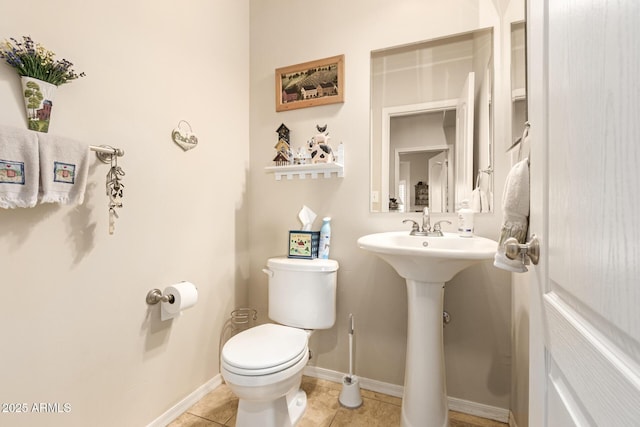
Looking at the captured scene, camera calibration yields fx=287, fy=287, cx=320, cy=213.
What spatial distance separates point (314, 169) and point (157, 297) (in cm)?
109

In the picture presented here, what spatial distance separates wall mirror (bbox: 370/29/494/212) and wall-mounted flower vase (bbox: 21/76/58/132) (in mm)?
1456

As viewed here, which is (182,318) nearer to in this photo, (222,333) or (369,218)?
(222,333)

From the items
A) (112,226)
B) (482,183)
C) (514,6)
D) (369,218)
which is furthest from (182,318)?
(514,6)

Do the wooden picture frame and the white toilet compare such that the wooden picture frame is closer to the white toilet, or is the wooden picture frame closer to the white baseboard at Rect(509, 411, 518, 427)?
the white toilet

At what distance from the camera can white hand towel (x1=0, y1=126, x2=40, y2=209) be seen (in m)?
0.86

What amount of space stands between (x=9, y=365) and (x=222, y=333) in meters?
1.00

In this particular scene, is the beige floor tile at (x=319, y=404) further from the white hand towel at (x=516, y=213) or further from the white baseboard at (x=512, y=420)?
the white hand towel at (x=516, y=213)

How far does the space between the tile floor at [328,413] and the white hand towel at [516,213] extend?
1.17 meters

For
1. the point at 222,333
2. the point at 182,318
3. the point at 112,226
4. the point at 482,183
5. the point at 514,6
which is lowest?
the point at 222,333

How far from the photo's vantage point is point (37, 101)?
37.8 inches

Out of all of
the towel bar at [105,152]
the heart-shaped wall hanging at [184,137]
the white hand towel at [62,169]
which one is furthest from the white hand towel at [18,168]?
the heart-shaped wall hanging at [184,137]

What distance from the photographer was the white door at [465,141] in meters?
1.55

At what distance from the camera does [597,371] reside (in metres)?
0.35

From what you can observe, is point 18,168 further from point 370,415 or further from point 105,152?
point 370,415
